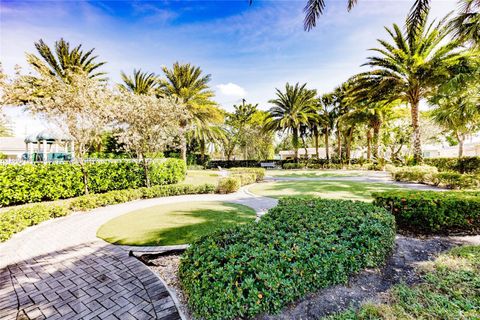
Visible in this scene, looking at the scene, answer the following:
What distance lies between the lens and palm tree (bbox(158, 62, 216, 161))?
22688 mm

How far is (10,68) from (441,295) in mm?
14114

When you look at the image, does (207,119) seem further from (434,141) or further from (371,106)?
(434,141)

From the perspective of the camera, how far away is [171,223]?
7117 mm

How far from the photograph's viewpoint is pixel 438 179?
42.0 feet

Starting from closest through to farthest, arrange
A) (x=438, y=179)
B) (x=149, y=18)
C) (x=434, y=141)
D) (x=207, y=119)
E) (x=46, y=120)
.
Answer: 1. (x=149, y=18)
2. (x=46, y=120)
3. (x=438, y=179)
4. (x=207, y=119)
5. (x=434, y=141)

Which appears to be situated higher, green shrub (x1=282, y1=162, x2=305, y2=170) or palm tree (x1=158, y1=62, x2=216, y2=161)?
palm tree (x1=158, y1=62, x2=216, y2=161)

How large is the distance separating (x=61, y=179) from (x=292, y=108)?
87.9 feet

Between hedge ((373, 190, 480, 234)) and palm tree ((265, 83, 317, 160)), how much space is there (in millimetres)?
24288

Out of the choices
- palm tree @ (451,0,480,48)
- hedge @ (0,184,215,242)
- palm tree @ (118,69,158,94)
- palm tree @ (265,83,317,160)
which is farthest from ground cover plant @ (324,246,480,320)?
palm tree @ (265,83,317,160)

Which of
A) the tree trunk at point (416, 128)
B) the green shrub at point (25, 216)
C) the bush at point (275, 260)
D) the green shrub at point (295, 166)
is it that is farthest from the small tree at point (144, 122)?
the green shrub at point (295, 166)

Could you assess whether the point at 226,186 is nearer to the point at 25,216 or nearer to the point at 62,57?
the point at 25,216

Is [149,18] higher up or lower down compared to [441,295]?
higher up

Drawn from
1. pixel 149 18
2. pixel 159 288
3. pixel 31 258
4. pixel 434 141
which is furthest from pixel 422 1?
pixel 434 141

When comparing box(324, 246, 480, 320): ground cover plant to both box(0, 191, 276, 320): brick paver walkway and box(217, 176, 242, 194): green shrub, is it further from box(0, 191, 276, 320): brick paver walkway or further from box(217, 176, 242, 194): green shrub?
box(217, 176, 242, 194): green shrub
